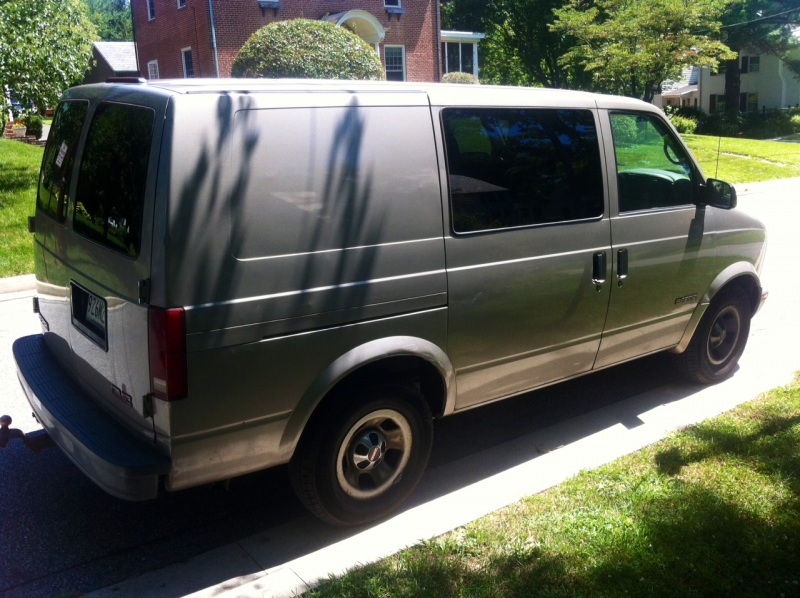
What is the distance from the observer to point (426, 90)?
4.03 meters

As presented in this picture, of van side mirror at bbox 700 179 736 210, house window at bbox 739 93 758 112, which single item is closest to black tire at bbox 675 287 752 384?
van side mirror at bbox 700 179 736 210

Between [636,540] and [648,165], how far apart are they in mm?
2621

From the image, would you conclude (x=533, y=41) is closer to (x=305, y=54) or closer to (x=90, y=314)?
(x=305, y=54)

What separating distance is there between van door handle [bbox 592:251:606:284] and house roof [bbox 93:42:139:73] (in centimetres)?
3965

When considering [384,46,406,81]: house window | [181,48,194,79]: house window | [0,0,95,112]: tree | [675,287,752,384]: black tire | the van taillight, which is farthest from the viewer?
[384,46,406,81]: house window

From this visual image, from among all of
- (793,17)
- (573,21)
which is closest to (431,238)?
(573,21)

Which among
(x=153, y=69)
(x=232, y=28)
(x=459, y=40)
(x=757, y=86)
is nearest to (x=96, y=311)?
(x=232, y=28)

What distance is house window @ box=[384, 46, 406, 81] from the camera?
1195 inches

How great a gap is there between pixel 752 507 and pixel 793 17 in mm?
48393

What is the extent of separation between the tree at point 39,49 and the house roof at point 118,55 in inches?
1013

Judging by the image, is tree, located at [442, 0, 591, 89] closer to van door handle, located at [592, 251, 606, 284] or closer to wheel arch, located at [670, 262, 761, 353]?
wheel arch, located at [670, 262, 761, 353]

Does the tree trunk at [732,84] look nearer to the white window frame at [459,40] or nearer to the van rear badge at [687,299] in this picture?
the white window frame at [459,40]

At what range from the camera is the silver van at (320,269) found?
327 centimetres

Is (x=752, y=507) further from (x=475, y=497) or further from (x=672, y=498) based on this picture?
(x=475, y=497)
